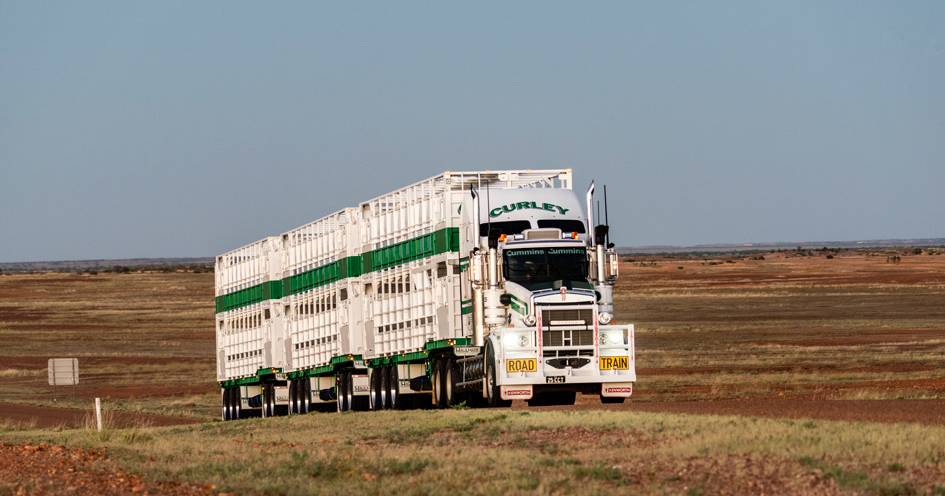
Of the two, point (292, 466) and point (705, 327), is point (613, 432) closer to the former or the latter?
point (292, 466)

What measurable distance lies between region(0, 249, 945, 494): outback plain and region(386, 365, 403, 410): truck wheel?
8.47 ft

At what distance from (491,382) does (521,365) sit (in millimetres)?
977

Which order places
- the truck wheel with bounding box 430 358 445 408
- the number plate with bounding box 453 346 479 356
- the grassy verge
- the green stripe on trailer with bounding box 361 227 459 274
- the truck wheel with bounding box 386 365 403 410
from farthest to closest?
the truck wheel with bounding box 386 365 403 410
the truck wheel with bounding box 430 358 445 408
the green stripe on trailer with bounding box 361 227 459 274
the number plate with bounding box 453 346 479 356
the grassy verge

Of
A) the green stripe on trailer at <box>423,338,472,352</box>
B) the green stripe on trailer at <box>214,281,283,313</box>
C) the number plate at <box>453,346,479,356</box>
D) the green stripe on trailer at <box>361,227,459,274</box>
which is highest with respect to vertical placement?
the green stripe on trailer at <box>361,227,459,274</box>

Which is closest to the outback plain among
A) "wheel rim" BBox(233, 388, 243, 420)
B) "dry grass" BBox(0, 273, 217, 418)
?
"dry grass" BBox(0, 273, 217, 418)

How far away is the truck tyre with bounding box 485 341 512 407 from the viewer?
31.9 m

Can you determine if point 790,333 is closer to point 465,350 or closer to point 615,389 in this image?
point 465,350

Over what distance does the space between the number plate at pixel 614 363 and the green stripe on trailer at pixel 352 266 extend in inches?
154

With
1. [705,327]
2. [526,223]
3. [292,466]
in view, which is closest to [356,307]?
[526,223]

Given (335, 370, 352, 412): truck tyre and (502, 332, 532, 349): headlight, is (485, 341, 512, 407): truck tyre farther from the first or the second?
(335, 370, 352, 412): truck tyre

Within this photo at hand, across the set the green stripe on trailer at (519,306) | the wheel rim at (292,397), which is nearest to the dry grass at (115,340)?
the wheel rim at (292,397)

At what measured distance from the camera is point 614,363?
105 feet

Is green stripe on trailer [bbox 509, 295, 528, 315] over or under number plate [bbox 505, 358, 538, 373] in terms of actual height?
over

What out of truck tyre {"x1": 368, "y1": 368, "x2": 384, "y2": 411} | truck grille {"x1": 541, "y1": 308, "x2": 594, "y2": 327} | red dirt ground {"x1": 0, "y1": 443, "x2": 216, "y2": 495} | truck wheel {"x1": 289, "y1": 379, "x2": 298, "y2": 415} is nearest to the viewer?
red dirt ground {"x1": 0, "y1": 443, "x2": 216, "y2": 495}
